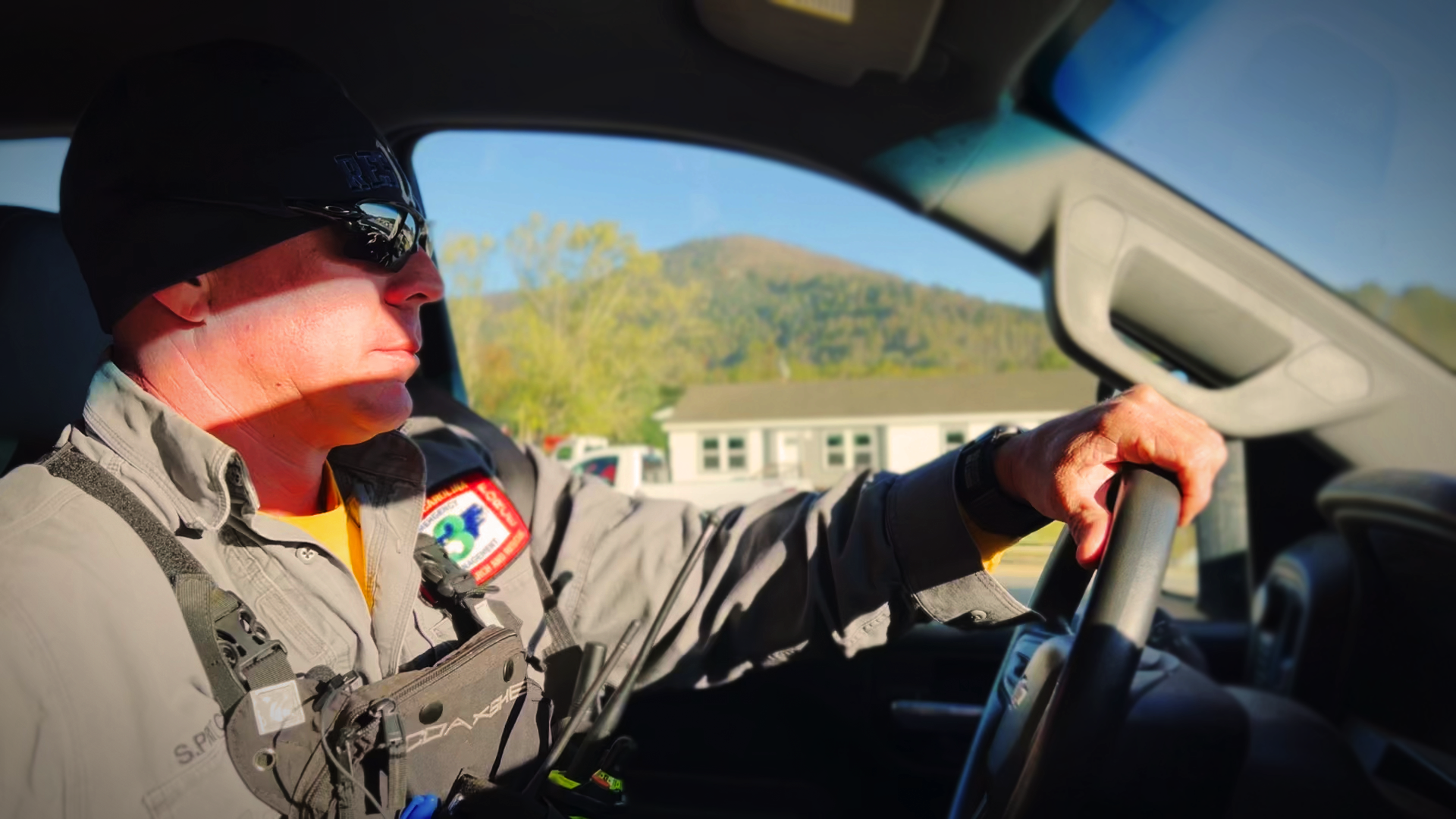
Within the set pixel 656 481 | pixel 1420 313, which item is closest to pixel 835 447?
pixel 656 481

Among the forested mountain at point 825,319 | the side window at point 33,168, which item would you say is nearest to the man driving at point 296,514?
the side window at point 33,168

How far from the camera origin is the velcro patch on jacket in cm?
150

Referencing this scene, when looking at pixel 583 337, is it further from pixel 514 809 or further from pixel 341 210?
pixel 514 809

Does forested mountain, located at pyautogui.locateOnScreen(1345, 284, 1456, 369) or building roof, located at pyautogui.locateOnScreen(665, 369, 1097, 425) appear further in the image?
building roof, located at pyautogui.locateOnScreen(665, 369, 1097, 425)

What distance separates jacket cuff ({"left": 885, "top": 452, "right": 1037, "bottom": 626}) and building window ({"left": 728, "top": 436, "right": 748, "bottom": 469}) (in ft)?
2.45

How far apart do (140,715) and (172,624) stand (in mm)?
91

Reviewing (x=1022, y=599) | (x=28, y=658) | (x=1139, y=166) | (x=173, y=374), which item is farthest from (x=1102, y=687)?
(x=1139, y=166)

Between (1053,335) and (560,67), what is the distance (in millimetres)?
1074

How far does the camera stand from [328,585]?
1246 mm

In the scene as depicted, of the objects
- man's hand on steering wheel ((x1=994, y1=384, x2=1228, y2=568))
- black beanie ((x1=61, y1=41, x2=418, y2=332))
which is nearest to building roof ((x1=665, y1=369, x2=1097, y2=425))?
man's hand on steering wheel ((x1=994, y1=384, x2=1228, y2=568))

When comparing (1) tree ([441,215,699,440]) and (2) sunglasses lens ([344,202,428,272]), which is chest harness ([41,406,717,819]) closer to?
(2) sunglasses lens ([344,202,428,272])

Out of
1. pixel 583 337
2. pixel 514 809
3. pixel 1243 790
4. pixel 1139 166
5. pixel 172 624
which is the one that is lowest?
pixel 1243 790

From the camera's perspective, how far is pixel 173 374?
123cm

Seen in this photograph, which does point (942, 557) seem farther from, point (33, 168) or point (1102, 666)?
point (33, 168)
